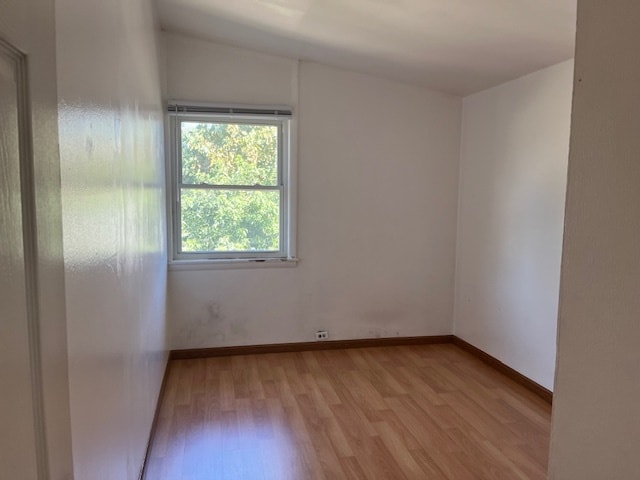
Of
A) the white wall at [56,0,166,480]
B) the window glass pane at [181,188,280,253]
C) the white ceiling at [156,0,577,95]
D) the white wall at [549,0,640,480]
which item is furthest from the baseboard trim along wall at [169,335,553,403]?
the white wall at [549,0,640,480]

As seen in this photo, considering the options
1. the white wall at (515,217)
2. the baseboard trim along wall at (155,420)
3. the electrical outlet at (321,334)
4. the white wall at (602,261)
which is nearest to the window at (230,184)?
the electrical outlet at (321,334)

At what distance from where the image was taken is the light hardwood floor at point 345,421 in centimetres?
231

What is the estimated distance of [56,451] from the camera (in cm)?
62

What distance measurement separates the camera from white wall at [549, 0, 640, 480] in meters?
0.76

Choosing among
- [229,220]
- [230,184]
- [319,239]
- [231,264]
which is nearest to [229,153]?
[230,184]

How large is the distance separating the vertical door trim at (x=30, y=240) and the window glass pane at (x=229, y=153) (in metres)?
3.23

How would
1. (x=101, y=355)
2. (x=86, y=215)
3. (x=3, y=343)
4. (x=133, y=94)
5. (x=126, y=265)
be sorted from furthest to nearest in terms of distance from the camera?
(x=133, y=94) < (x=126, y=265) < (x=101, y=355) < (x=86, y=215) < (x=3, y=343)

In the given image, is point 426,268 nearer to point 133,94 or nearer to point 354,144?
point 354,144

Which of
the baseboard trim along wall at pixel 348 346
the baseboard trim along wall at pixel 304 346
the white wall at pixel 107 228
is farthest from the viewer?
the baseboard trim along wall at pixel 304 346

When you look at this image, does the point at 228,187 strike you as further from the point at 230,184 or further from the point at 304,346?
the point at 304,346

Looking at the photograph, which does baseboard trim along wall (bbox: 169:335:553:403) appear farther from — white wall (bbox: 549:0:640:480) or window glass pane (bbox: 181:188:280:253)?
white wall (bbox: 549:0:640:480)

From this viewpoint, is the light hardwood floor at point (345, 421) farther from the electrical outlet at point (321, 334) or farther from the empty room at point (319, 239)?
the electrical outlet at point (321, 334)

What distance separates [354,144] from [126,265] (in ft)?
8.28

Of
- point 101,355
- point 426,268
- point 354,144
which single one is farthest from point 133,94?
point 426,268
